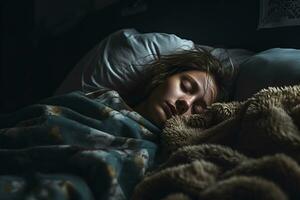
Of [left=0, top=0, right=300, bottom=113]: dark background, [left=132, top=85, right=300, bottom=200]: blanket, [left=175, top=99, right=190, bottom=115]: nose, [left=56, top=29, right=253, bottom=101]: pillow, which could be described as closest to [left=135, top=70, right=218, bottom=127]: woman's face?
[left=175, top=99, right=190, bottom=115]: nose

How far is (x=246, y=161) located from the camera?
721 millimetres

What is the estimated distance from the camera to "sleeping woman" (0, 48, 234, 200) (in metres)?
0.87

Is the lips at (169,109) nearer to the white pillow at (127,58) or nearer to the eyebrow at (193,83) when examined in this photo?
the eyebrow at (193,83)

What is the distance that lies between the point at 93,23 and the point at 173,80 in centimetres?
70

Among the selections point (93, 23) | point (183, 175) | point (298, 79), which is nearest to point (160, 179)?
point (183, 175)

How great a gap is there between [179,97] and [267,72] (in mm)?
205

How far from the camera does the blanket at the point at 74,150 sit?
0.85 metres

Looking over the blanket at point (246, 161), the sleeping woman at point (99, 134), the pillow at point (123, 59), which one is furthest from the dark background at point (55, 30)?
the blanket at point (246, 161)

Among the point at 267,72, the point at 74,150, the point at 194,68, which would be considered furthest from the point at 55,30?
the point at 74,150

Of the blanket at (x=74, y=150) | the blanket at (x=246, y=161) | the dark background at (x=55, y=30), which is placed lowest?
the dark background at (x=55, y=30)

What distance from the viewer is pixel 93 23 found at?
74.4 inches

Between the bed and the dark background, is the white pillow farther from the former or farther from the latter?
the dark background

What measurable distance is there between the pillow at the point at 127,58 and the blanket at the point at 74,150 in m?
0.24

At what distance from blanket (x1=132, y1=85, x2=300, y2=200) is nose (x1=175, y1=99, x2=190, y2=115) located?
0.82 feet
